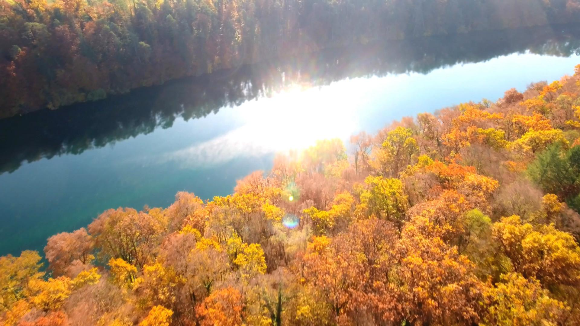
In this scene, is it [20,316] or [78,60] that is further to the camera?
[78,60]

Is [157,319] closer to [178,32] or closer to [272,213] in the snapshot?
[272,213]

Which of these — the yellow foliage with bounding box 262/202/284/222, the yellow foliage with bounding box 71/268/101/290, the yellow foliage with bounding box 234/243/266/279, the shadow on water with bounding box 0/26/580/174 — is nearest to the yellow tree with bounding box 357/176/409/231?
the yellow foliage with bounding box 262/202/284/222

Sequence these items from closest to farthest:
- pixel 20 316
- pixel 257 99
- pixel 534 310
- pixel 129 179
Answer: pixel 534 310 < pixel 20 316 < pixel 129 179 < pixel 257 99

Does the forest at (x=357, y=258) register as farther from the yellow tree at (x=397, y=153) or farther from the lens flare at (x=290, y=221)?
the yellow tree at (x=397, y=153)

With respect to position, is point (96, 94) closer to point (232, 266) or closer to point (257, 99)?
point (257, 99)

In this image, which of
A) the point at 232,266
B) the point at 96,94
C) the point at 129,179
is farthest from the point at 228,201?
the point at 96,94

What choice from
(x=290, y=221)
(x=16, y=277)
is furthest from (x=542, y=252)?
(x=16, y=277)
